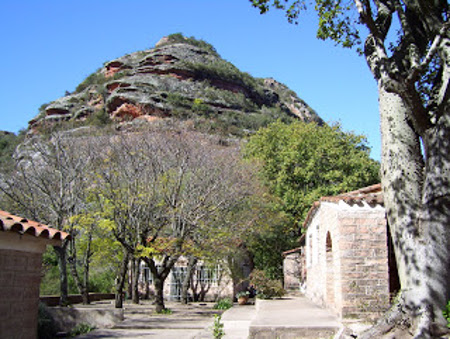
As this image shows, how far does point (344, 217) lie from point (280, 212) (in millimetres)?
15479

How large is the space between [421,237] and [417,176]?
3.00ft

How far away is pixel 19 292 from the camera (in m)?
7.57

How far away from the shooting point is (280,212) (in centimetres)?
2483

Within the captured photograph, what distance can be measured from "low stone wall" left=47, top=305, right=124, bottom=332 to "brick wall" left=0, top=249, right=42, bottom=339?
12.8ft

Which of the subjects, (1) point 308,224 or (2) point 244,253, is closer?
(1) point 308,224

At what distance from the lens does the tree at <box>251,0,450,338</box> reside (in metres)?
5.95

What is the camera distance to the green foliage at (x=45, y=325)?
1054 centimetres

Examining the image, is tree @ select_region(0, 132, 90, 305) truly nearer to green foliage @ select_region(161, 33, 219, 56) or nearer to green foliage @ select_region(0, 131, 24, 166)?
green foliage @ select_region(0, 131, 24, 166)

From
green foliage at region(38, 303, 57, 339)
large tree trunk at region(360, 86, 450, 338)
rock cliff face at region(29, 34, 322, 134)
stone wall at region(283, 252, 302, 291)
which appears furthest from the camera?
rock cliff face at region(29, 34, 322, 134)

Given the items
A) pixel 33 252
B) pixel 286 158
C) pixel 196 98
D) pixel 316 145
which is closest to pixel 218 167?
pixel 286 158

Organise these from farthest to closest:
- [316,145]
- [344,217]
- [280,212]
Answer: [316,145] < [280,212] < [344,217]

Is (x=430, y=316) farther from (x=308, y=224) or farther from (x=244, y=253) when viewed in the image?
(x=244, y=253)

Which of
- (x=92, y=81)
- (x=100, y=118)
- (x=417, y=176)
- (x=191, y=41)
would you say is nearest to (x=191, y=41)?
(x=191, y=41)

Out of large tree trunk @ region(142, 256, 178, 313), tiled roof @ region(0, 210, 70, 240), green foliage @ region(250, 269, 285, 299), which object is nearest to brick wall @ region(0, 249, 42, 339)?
tiled roof @ region(0, 210, 70, 240)
